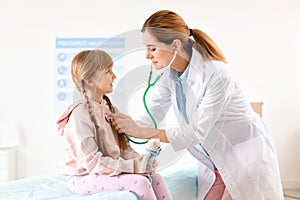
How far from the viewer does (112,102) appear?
1.42 m

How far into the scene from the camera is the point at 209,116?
1.50 metres

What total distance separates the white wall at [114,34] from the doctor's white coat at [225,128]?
1.85 m

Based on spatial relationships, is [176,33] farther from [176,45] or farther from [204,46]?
[204,46]

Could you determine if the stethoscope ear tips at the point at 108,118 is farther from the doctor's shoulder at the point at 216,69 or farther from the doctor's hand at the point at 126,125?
the doctor's shoulder at the point at 216,69

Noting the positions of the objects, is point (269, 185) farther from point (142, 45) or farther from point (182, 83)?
point (142, 45)

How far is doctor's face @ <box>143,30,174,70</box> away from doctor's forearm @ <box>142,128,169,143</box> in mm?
207

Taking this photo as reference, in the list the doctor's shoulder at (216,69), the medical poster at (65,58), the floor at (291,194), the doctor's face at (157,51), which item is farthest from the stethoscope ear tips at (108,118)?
the floor at (291,194)

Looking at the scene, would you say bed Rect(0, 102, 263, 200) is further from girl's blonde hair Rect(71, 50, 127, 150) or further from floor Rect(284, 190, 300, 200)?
floor Rect(284, 190, 300, 200)

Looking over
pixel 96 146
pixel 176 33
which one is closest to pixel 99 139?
pixel 96 146

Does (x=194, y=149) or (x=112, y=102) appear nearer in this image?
(x=112, y=102)

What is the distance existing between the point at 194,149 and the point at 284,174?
205cm

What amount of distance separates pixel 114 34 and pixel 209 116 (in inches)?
80.0

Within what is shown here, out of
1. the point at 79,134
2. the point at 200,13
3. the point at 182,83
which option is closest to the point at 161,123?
the point at 182,83

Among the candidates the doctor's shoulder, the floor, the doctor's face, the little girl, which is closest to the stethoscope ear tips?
the little girl
